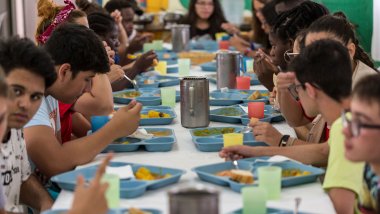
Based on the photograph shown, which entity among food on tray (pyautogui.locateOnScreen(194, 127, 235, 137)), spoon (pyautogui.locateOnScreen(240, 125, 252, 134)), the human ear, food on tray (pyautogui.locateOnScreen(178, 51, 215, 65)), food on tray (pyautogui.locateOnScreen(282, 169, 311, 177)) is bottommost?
food on tray (pyautogui.locateOnScreen(178, 51, 215, 65))

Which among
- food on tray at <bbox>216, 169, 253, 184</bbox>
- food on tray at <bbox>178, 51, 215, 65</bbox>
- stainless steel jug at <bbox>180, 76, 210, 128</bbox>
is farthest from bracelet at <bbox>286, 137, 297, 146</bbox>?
food on tray at <bbox>178, 51, 215, 65</bbox>

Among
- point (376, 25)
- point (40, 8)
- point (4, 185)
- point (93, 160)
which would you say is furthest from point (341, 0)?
point (4, 185)

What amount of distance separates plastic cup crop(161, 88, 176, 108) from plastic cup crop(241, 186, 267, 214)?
1.89m

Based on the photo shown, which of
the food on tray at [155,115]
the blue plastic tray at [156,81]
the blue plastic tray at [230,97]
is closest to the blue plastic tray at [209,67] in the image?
the blue plastic tray at [156,81]

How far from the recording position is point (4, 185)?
2590 mm

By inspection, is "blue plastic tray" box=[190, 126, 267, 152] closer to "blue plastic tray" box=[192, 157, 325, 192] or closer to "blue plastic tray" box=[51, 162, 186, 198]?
"blue plastic tray" box=[192, 157, 325, 192]

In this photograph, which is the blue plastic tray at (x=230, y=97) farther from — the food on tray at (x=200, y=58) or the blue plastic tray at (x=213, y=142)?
the food on tray at (x=200, y=58)

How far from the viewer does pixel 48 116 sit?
2934 mm

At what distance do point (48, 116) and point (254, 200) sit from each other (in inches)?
43.8

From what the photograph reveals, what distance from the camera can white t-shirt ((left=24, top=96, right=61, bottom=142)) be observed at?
282cm

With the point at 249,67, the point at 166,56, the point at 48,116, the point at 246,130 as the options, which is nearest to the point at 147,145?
the point at 48,116

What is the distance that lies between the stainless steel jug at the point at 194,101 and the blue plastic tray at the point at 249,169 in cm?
74

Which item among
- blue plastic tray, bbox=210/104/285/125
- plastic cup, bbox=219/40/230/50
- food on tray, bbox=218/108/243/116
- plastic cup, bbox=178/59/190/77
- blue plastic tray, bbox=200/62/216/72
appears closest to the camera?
blue plastic tray, bbox=210/104/285/125

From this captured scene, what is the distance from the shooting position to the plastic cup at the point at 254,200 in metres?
2.08
